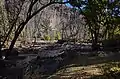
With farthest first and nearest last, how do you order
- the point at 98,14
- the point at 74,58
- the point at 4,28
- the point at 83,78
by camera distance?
the point at 4,28 < the point at 74,58 < the point at 98,14 < the point at 83,78

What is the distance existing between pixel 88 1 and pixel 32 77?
3.49 meters

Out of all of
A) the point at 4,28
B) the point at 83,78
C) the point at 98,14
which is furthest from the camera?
the point at 4,28

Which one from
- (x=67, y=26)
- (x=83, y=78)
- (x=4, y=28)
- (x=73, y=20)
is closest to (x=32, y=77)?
(x=83, y=78)

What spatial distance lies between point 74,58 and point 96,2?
17.2 feet

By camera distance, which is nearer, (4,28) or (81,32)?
(4,28)

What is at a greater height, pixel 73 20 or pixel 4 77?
pixel 73 20

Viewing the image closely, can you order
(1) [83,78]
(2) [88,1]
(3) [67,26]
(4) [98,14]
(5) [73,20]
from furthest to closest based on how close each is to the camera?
(3) [67,26], (5) [73,20], (2) [88,1], (4) [98,14], (1) [83,78]

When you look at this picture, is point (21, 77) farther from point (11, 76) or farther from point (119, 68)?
point (119, 68)

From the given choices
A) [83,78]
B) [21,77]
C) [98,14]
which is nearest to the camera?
[21,77]

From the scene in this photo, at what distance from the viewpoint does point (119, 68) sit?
9.12m

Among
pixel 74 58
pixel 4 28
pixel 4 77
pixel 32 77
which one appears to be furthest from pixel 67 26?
pixel 4 77

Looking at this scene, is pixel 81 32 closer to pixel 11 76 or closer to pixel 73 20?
pixel 73 20

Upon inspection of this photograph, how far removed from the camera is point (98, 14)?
1002cm

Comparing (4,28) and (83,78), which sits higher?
(4,28)
